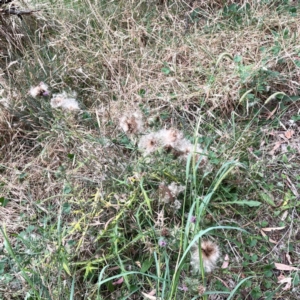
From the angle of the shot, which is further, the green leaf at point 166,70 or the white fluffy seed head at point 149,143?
the green leaf at point 166,70

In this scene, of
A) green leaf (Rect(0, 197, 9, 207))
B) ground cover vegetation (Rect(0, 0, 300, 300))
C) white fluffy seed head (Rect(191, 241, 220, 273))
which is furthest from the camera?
green leaf (Rect(0, 197, 9, 207))

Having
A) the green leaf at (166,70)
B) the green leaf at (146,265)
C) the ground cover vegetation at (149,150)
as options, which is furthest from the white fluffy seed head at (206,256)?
the green leaf at (166,70)

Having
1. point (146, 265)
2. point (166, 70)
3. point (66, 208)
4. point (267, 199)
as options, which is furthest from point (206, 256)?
point (166, 70)

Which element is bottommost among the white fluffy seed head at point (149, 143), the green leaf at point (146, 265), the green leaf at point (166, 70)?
the green leaf at point (146, 265)

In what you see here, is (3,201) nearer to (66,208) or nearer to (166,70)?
(66,208)

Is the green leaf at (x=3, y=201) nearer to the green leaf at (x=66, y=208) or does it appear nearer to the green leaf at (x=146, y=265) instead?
the green leaf at (x=66, y=208)

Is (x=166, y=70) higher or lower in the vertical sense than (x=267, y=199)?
higher

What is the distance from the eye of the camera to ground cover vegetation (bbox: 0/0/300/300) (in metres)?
1.50

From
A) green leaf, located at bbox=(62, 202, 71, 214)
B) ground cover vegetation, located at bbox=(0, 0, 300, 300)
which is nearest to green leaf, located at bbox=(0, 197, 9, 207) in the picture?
ground cover vegetation, located at bbox=(0, 0, 300, 300)

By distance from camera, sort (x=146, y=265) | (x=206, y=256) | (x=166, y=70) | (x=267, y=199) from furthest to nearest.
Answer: (x=166, y=70), (x=267, y=199), (x=146, y=265), (x=206, y=256)

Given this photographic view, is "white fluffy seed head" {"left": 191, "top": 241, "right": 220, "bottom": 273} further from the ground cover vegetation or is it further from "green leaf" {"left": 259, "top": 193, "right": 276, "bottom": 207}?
"green leaf" {"left": 259, "top": 193, "right": 276, "bottom": 207}

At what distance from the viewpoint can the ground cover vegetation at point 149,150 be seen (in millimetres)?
1501

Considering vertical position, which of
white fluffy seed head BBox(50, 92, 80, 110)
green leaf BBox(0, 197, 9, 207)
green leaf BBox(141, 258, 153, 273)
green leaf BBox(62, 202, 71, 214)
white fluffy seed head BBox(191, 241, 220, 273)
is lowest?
green leaf BBox(141, 258, 153, 273)

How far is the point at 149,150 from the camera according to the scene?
1.61m
